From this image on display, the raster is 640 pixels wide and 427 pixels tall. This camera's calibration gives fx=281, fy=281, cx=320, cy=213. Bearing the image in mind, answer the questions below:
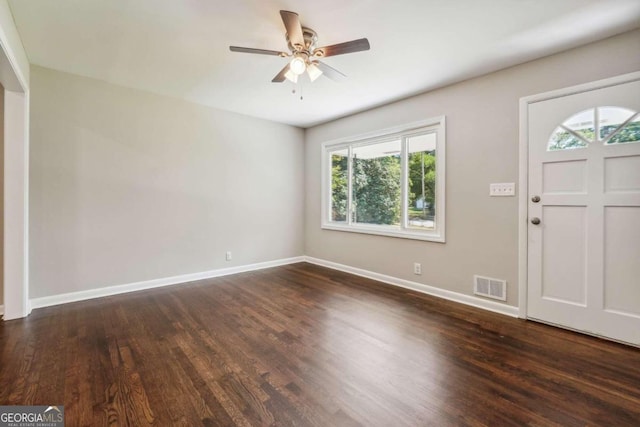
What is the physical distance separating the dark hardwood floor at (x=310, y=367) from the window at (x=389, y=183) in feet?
3.93

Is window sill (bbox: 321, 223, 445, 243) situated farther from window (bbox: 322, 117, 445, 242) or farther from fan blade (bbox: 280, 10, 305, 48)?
fan blade (bbox: 280, 10, 305, 48)

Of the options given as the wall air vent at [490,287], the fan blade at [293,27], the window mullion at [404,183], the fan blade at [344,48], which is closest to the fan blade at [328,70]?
the fan blade at [344,48]

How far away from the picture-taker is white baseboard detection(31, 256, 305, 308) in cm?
315

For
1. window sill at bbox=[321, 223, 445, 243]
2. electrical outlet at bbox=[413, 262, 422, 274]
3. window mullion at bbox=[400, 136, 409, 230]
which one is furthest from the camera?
window mullion at bbox=[400, 136, 409, 230]

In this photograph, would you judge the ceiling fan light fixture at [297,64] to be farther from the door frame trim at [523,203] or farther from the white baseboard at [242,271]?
the white baseboard at [242,271]

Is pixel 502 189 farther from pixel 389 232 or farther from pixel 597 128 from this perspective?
pixel 389 232

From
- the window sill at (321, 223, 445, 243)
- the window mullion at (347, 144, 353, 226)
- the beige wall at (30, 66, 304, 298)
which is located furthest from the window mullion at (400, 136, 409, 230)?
the beige wall at (30, 66, 304, 298)

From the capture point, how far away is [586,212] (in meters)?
Result: 2.50

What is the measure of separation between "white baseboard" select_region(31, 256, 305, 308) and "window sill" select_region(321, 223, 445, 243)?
1.31 metres

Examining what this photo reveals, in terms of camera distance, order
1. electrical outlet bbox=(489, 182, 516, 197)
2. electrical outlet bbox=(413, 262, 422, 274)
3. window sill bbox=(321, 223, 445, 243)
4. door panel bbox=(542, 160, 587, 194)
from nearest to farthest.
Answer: door panel bbox=(542, 160, 587, 194)
electrical outlet bbox=(489, 182, 516, 197)
window sill bbox=(321, 223, 445, 243)
electrical outlet bbox=(413, 262, 422, 274)

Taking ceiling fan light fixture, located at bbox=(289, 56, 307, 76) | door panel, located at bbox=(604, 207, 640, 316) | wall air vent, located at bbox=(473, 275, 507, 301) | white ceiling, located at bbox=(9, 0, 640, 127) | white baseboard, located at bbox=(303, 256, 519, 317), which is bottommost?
white baseboard, located at bbox=(303, 256, 519, 317)

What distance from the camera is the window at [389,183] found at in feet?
11.9

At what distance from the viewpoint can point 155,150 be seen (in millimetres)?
3783

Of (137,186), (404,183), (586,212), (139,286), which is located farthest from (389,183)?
(139,286)
